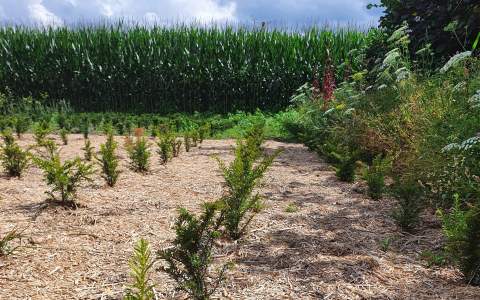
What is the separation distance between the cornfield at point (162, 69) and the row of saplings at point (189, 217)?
11.4 m

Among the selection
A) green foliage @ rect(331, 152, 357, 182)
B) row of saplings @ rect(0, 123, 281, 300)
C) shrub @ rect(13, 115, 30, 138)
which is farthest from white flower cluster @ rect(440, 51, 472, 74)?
shrub @ rect(13, 115, 30, 138)

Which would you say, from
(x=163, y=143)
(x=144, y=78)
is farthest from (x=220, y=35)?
(x=163, y=143)

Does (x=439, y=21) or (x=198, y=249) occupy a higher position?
(x=439, y=21)

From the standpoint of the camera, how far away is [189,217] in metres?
2.27

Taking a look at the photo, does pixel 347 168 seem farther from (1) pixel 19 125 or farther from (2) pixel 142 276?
(1) pixel 19 125

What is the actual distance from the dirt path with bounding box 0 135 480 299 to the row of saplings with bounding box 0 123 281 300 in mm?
115

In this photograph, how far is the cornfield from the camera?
677 inches

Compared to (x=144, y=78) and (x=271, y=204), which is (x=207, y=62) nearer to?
(x=144, y=78)

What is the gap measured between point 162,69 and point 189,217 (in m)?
15.6

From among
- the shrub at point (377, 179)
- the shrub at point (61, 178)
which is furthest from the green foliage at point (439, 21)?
the shrub at point (61, 178)

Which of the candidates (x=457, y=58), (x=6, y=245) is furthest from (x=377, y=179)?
(x=6, y=245)

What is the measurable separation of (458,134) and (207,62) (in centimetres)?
1415

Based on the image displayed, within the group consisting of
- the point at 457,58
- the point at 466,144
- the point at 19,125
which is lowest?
the point at 19,125

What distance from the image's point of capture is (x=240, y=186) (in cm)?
326
